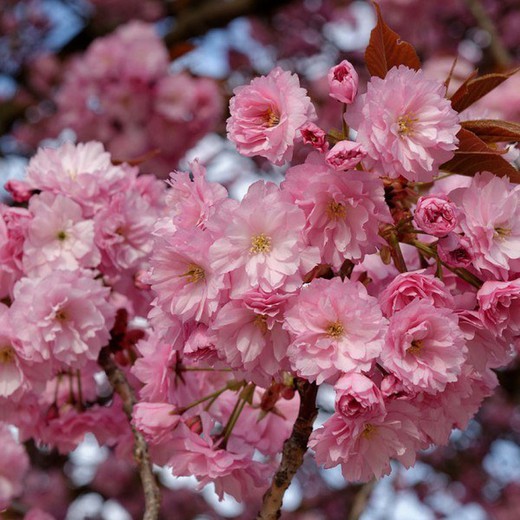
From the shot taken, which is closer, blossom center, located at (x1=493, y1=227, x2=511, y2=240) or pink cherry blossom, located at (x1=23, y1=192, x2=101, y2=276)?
blossom center, located at (x1=493, y1=227, x2=511, y2=240)

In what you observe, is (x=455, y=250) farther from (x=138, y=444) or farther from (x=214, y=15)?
(x=214, y=15)

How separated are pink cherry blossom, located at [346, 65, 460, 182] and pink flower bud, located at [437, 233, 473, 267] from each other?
11 centimetres

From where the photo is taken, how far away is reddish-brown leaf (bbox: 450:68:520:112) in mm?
1586

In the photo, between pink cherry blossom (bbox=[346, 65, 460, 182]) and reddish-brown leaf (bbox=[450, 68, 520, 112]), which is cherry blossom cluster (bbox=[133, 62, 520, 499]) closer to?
pink cherry blossom (bbox=[346, 65, 460, 182])

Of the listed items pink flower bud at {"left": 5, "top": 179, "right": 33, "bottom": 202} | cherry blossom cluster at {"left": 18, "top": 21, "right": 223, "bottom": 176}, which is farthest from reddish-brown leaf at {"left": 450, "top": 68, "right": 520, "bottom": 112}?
cherry blossom cluster at {"left": 18, "top": 21, "right": 223, "bottom": 176}

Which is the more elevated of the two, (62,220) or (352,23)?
(62,220)

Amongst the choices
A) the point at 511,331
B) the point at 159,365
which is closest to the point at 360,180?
the point at 511,331

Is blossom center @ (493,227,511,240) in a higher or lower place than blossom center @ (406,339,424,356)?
higher

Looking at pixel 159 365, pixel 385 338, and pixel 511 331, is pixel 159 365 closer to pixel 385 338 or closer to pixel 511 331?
pixel 385 338

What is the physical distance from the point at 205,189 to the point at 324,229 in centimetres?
22

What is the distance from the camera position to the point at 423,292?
1.39 m

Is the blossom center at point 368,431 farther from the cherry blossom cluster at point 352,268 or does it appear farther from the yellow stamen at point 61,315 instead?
the yellow stamen at point 61,315

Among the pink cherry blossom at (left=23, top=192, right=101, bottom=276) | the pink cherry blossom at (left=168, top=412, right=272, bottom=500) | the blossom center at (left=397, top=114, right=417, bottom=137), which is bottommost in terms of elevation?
the pink cherry blossom at (left=168, top=412, right=272, bottom=500)

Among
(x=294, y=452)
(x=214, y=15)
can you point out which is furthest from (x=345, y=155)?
(x=214, y=15)
